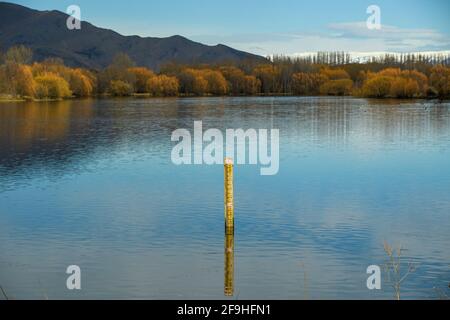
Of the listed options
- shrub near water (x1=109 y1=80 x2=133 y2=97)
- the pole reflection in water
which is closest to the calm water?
the pole reflection in water

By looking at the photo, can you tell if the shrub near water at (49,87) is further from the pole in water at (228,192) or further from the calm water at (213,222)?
the pole in water at (228,192)

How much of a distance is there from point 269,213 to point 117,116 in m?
40.9

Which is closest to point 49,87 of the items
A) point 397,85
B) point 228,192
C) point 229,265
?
point 397,85

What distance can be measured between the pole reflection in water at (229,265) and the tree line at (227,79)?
266 feet

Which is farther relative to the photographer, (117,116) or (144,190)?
(117,116)

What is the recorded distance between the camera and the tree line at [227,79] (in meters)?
94.7

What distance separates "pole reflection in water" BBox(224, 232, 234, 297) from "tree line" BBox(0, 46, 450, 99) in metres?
81.2

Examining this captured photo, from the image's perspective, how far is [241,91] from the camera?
139 meters

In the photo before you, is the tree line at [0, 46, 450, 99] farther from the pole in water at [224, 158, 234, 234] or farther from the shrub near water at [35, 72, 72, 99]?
the pole in water at [224, 158, 234, 234]

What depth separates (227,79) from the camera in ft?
466

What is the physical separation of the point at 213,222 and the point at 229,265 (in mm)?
3517

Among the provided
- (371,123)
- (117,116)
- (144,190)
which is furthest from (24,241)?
(117,116)
